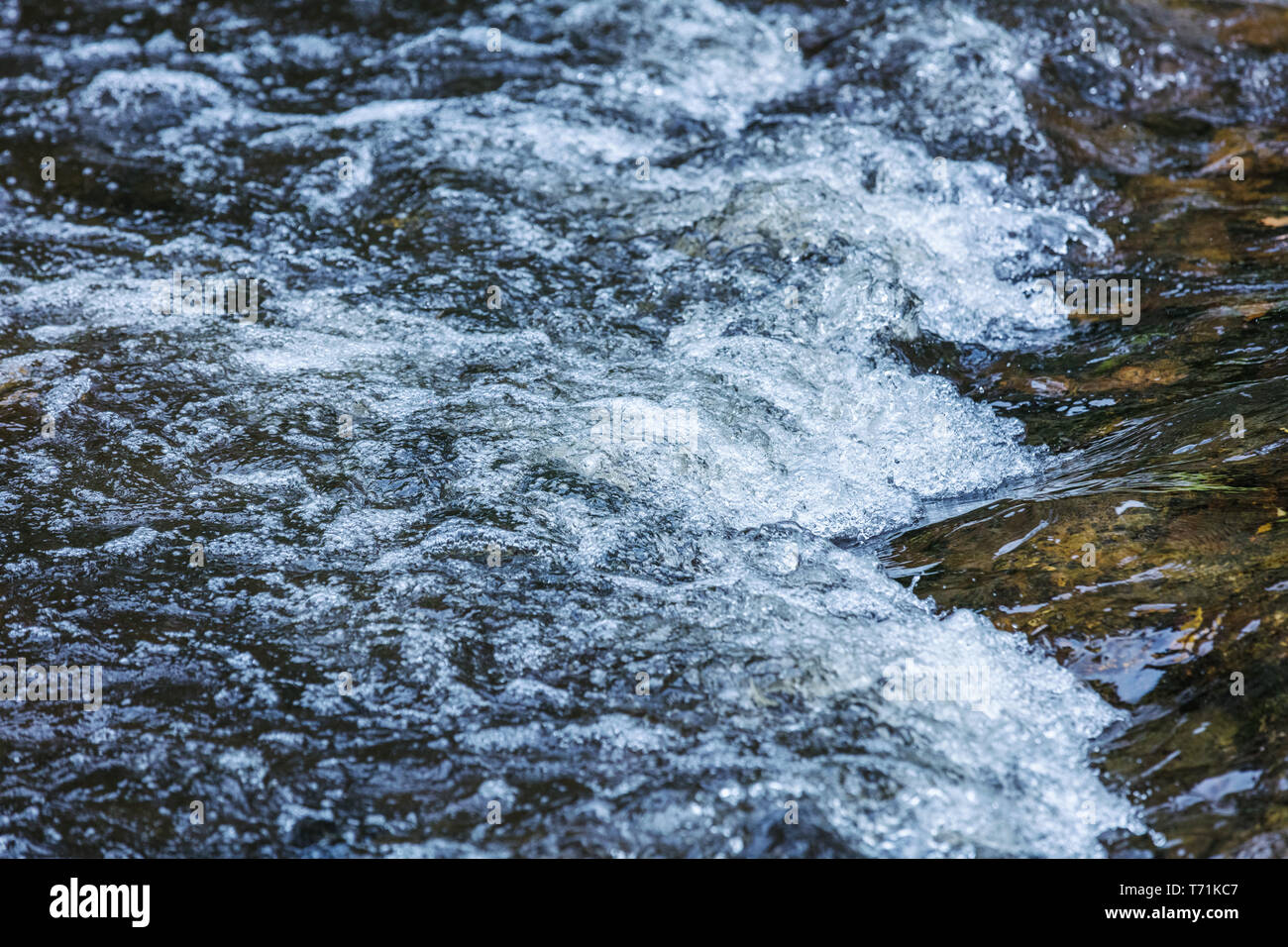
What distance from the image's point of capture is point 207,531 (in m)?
3.14

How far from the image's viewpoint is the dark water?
2.44 m

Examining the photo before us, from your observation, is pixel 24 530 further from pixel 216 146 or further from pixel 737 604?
pixel 216 146

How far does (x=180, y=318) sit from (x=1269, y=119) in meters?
5.14

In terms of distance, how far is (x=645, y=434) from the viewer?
3508mm

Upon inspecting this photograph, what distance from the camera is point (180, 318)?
4117 millimetres

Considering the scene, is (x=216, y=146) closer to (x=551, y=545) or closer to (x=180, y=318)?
(x=180, y=318)

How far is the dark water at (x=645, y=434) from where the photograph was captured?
96.2 inches

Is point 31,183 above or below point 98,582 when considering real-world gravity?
above

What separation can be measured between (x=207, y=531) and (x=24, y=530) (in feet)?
1.80

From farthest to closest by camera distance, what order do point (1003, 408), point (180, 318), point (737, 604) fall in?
point (180, 318)
point (1003, 408)
point (737, 604)

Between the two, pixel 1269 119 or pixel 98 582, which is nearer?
pixel 98 582
